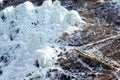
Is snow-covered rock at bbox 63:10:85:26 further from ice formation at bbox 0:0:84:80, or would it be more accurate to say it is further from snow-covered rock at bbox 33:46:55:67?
snow-covered rock at bbox 33:46:55:67

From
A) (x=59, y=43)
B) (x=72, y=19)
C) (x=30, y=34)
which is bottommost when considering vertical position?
(x=59, y=43)

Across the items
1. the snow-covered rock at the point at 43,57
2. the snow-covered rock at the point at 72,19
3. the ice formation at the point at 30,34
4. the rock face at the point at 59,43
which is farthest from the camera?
the snow-covered rock at the point at 72,19

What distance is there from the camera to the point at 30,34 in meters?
26.5

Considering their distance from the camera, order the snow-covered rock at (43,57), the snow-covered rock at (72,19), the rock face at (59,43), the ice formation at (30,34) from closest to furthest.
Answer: the rock face at (59,43)
the snow-covered rock at (43,57)
the ice formation at (30,34)
the snow-covered rock at (72,19)

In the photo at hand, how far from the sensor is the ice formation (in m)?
23.1

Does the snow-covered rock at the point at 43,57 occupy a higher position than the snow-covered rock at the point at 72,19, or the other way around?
the snow-covered rock at the point at 72,19

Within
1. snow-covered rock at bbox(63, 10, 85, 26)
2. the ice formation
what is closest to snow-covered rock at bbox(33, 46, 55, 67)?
the ice formation

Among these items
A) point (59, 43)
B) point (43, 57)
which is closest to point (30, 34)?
point (59, 43)

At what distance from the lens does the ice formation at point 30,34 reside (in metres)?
23.1

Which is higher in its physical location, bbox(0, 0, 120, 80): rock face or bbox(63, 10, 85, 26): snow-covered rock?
bbox(63, 10, 85, 26): snow-covered rock

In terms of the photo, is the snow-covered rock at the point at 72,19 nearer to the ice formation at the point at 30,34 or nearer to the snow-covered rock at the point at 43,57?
the ice formation at the point at 30,34

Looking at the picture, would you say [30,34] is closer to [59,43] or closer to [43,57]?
[59,43]

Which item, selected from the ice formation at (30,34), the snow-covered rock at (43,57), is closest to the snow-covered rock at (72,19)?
the ice formation at (30,34)

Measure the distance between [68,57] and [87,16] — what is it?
22.0 feet
